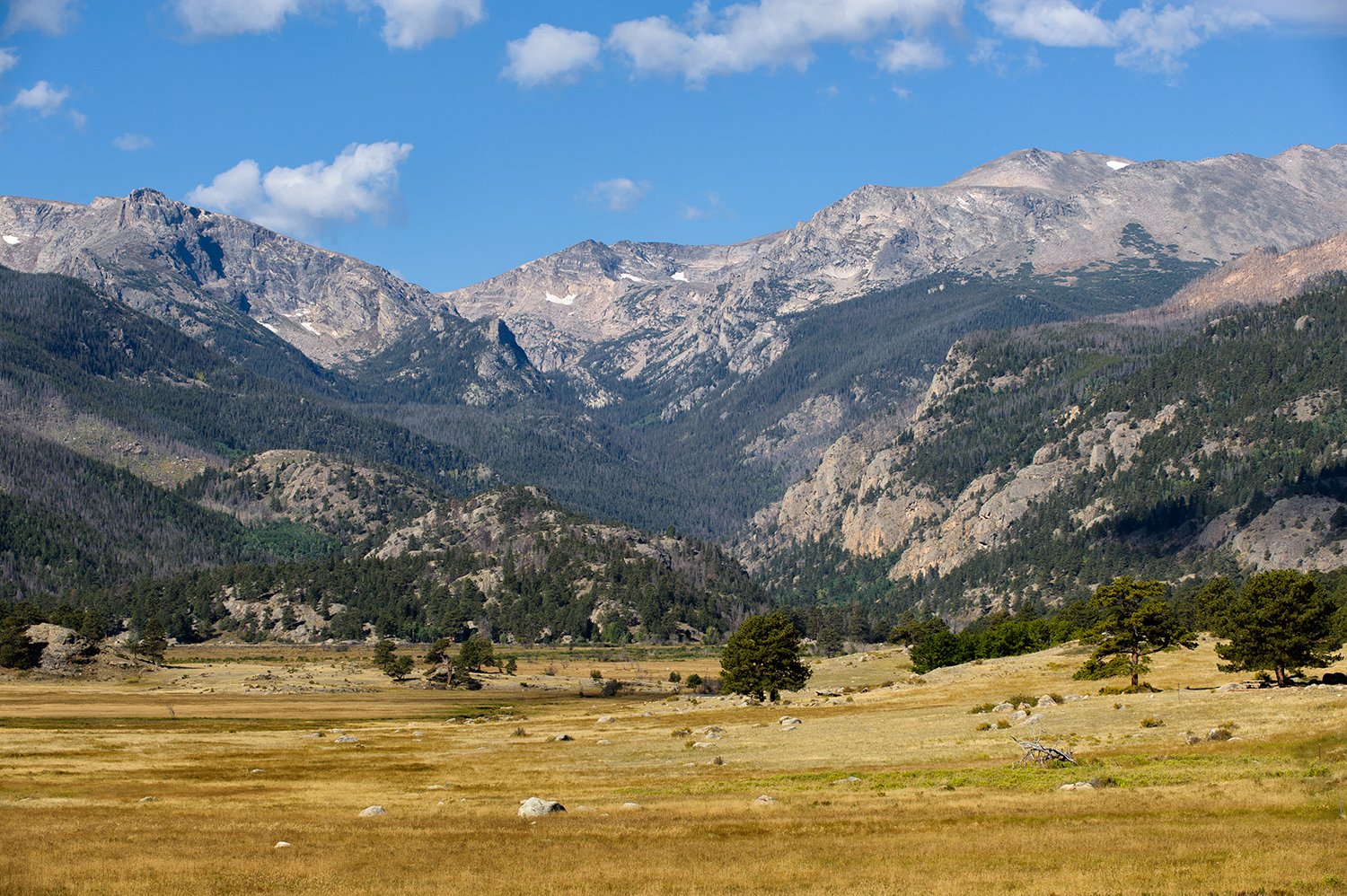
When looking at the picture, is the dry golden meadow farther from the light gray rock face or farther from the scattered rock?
the light gray rock face

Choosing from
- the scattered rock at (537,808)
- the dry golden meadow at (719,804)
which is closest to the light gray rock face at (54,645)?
the dry golden meadow at (719,804)

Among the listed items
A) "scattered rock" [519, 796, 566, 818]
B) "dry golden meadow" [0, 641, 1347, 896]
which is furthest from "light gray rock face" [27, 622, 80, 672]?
"scattered rock" [519, 796, 566, 818]

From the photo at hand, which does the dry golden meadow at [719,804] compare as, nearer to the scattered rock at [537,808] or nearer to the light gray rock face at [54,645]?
the scattered rock at [537,808]

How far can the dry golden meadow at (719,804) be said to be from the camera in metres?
35.5

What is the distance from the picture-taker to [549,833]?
147 ft

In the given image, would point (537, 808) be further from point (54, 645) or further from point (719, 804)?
point (54, 645)

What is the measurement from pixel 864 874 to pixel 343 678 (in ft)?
524

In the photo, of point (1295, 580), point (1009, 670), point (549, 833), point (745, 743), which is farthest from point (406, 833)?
point (1009, 670)

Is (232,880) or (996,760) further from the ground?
(232,880)

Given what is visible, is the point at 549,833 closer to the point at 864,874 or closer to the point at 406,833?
the point at 406,833

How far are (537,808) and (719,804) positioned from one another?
336 inches

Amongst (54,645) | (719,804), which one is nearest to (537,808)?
(719,804)

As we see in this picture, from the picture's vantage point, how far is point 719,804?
51312 millimetres

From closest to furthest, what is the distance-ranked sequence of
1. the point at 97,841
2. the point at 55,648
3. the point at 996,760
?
the point at 97,841 → the point at 996,760 → the point at 55,648
